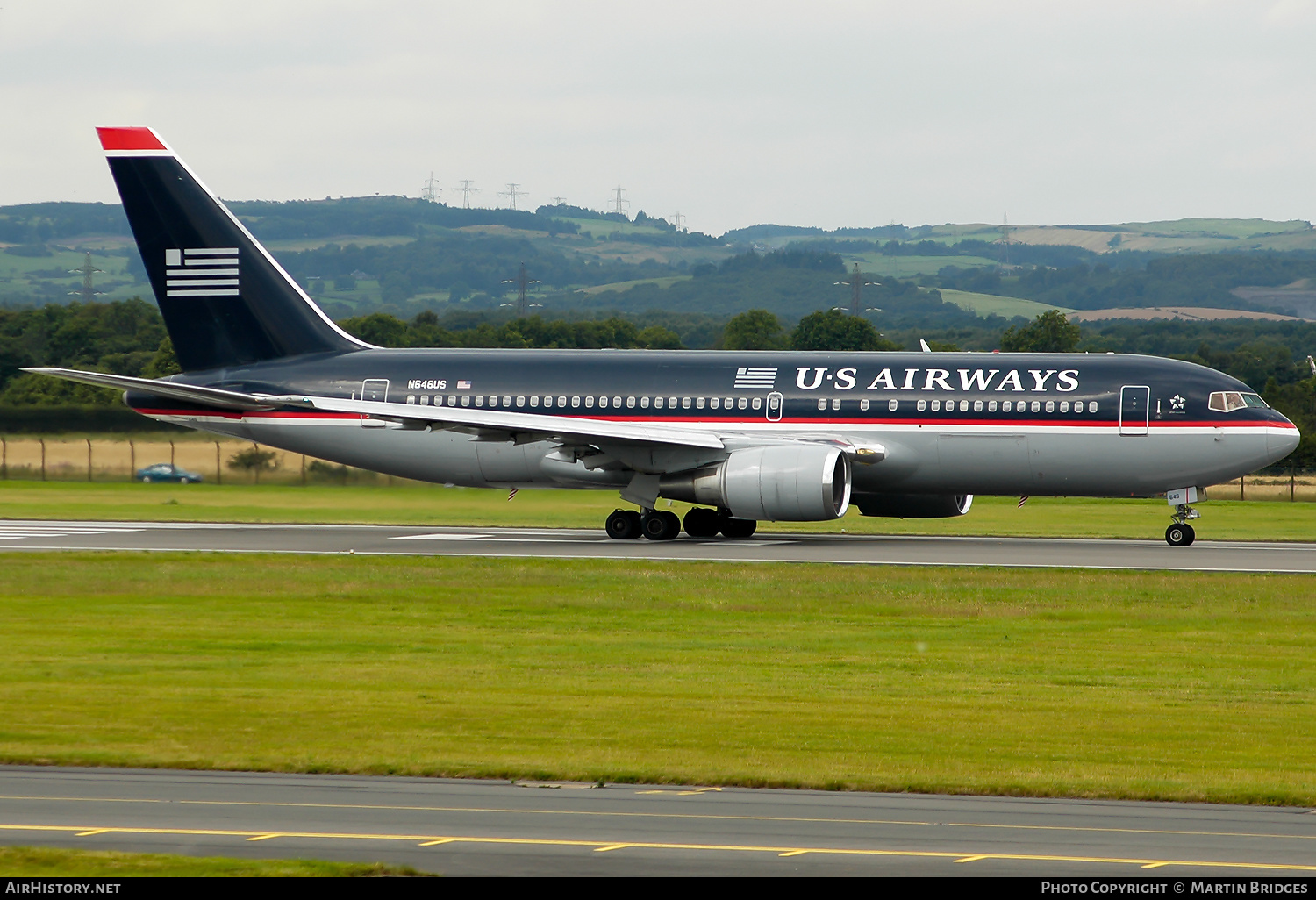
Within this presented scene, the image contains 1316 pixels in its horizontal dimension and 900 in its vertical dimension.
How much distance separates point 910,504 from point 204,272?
62.4ft

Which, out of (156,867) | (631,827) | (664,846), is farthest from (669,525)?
(156,867)

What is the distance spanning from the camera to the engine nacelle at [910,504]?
37.9 meters

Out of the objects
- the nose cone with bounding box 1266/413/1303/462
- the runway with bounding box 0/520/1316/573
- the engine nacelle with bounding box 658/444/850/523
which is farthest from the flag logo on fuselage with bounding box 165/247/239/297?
the nose cone with bounding box 1266/413/1303/462

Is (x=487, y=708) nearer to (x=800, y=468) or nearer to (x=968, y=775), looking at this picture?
(x=968, y=775)

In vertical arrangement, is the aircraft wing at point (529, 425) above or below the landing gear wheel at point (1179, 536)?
above

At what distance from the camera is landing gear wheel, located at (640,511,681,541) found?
36469 mm

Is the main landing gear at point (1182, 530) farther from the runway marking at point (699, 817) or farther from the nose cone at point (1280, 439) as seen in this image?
the runway marking at point (699, 817)

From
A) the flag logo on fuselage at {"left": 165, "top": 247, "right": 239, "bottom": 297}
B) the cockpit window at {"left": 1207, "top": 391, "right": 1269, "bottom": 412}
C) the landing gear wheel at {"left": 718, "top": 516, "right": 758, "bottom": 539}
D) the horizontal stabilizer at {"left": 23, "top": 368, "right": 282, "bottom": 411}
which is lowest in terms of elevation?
the landing gear wheel at {"left": 718, "top": 516, "right": 758, "bottom": 539}

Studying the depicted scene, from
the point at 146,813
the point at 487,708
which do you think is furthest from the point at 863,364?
the point at 146,813

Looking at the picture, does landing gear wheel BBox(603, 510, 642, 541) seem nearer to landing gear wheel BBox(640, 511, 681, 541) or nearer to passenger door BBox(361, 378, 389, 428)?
landing gear wheel BBox(640, 511, 681, 541)

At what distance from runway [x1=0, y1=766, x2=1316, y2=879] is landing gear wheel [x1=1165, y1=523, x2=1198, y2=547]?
24.5 metres

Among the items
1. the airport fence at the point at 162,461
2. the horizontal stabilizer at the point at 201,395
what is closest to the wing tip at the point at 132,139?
the horizontal stabilizer at the point at 201,395

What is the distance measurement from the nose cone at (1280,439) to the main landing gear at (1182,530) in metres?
2.20
